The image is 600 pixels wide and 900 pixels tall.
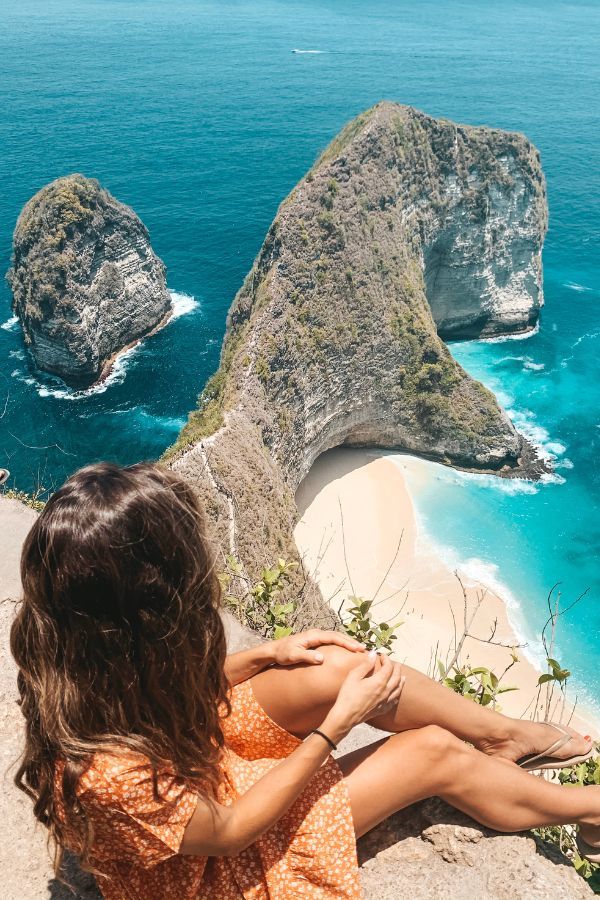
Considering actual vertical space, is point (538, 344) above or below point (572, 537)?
above

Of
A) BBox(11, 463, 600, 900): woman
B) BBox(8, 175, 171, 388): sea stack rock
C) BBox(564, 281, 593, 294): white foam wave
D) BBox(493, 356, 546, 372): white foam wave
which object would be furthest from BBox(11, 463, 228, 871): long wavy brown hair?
BBox(564, 281, 593, 294): white foam wave

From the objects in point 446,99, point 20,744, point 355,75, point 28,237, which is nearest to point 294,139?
point 446,99

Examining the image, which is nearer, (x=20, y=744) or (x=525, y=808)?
(x=525, y=808)

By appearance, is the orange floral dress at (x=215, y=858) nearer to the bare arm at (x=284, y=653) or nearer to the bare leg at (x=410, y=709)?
the bare leg at (x=410, y=709)

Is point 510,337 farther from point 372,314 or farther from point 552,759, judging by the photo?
point 552,759

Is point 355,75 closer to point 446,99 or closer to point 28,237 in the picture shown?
point 446,99

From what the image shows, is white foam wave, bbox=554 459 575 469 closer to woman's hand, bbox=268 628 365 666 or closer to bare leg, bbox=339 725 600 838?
bare leg, bbox=339 725 600 838

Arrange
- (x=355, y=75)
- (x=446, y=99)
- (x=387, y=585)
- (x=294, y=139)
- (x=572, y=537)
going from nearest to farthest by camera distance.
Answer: (x=387, y=585) → (x=572, y=537) → (x=294, y=139) → (x=446, y=99) → (x=355, y=75)

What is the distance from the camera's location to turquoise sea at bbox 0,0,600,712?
1433 inches

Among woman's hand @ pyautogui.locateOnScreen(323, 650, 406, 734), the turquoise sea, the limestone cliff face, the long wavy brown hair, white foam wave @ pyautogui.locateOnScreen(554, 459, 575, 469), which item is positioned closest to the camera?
the long wavy brown hair

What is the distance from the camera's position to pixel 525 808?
4379 millimetres

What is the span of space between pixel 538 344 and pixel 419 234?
14.0 m

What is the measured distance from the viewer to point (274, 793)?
3.52 metres

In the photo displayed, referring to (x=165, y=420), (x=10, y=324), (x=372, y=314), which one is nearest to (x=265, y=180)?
(x=10, y=324)
